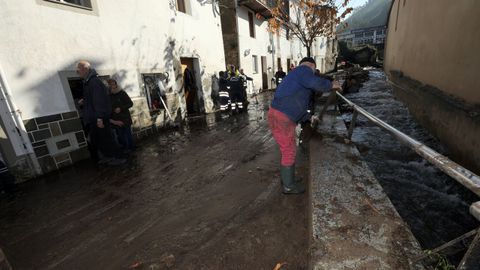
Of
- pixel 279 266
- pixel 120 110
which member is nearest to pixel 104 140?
pixel 120 110

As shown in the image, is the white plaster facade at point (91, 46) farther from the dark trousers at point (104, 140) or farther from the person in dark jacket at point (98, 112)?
the dark trousers at point (104, 140)

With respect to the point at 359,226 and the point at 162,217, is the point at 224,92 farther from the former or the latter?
the point at 359,226

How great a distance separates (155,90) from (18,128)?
3.83m

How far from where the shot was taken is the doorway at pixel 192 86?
376 inches

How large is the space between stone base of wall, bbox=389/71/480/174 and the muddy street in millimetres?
2669

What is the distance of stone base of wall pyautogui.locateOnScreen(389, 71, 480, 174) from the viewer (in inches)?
158

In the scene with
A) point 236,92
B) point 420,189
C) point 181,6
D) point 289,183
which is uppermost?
point 181,6

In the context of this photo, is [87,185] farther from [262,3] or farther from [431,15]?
[262,3]

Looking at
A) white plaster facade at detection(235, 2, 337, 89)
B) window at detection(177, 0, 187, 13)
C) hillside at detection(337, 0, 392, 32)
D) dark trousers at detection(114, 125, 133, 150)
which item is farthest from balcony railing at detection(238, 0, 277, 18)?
hillside at detection(337, 0, 392, 32)

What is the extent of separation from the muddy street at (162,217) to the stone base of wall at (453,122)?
2669 millimetres

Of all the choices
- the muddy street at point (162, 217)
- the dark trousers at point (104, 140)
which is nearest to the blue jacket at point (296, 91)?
the muddy street at point (162, 217)

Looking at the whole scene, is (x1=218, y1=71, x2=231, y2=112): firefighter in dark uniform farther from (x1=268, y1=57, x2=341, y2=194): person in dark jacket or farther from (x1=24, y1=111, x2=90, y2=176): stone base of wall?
(x1=268, y1=57, x2=341, y2=194): person in dark jacket

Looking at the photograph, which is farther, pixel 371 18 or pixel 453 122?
pixel 371 18

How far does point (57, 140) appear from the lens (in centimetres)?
502
